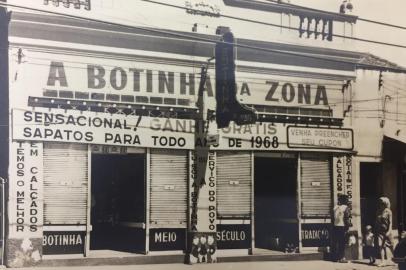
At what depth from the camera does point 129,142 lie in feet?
25.6

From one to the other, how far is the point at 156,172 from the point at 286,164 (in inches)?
75.5

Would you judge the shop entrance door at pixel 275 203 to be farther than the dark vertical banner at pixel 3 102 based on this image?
Yes

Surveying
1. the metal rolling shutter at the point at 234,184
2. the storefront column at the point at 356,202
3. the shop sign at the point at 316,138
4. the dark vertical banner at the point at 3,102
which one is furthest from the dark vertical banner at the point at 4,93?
the storefront column at the point at 356,202

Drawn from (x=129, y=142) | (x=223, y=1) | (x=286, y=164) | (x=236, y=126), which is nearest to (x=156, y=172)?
(x=129, y=142)

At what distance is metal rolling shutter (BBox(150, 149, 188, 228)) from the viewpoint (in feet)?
25.7

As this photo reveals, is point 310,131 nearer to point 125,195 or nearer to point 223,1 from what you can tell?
point 223,1

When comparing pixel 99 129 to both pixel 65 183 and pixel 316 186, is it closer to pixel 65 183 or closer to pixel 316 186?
pixel 65 183

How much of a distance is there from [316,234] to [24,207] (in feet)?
13.6

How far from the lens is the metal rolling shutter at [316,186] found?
8336 mm

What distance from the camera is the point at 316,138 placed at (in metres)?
8.38

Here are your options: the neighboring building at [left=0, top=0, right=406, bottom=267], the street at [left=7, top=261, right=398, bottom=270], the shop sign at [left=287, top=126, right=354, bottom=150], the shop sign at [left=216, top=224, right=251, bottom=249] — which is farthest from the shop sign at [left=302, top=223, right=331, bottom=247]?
the shop sign at [left=287, top=126, right=354, bottom=150]

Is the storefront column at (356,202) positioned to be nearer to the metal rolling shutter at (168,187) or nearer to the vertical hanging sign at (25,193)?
the metal rolling shutter at (168,187)

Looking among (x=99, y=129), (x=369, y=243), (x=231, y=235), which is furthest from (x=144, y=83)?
(x=369, y=243)

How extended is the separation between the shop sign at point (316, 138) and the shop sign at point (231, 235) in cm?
140
